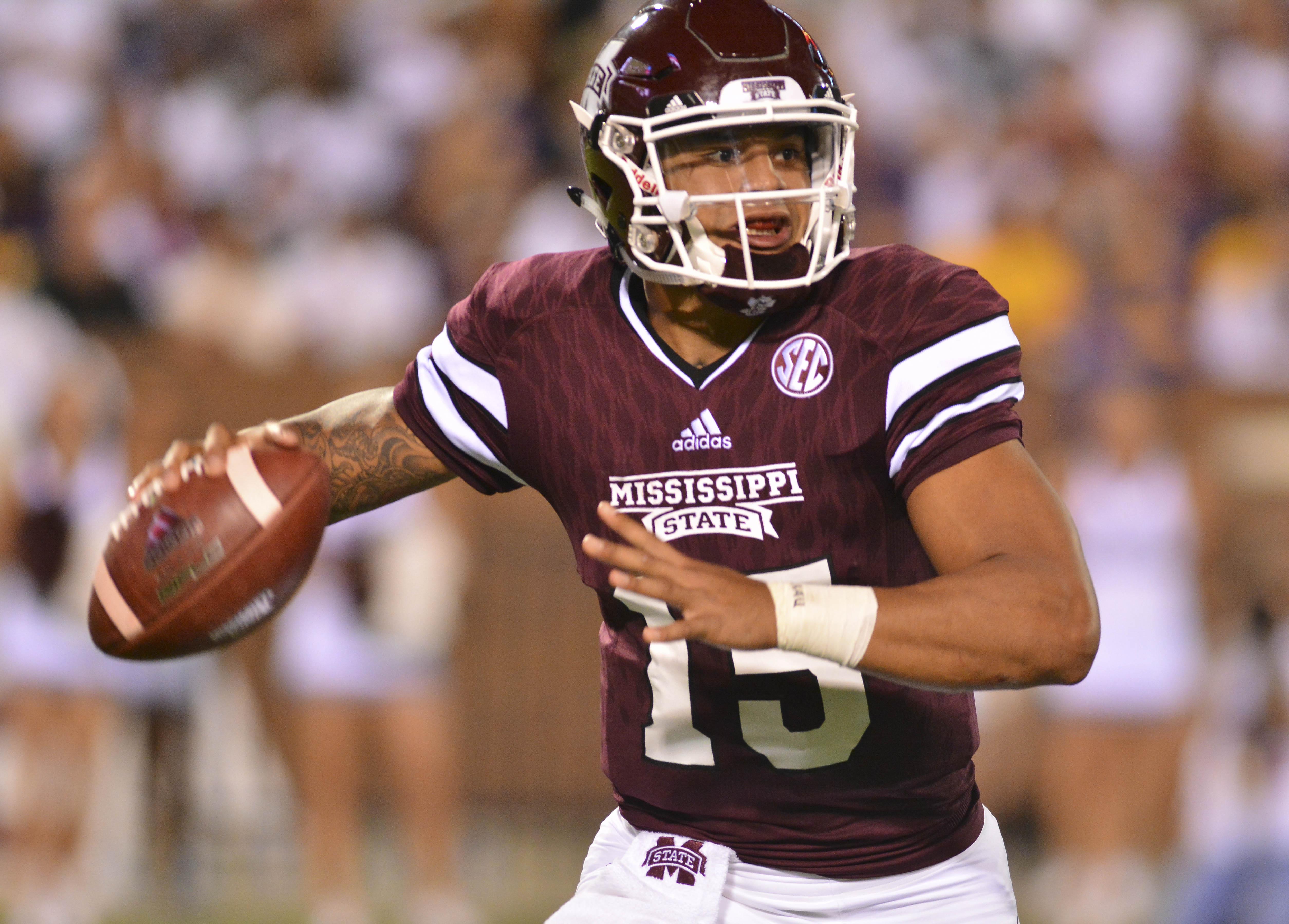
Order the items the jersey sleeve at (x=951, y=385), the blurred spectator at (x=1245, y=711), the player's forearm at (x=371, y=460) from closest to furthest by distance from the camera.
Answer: the jersey sleeve at (x=951, y=385) → the player's forearm at (x=371, y=460) → the blurred spectator at (x=1245, y=711)

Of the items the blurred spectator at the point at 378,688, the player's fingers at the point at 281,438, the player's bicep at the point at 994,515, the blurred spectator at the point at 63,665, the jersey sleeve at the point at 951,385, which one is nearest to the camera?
the player's bicep at the point at 994,515

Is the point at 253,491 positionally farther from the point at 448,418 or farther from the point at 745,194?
the point at 745,194

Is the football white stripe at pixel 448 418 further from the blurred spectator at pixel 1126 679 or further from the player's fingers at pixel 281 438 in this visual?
the blurred spectator at pixel 1126 679

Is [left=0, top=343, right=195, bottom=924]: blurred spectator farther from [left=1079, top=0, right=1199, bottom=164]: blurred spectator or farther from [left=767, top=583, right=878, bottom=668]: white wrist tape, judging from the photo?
[left=1079, top=0, right=1199, bottom=164]: blurred spectator

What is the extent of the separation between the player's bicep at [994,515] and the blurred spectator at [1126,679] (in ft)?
11.0

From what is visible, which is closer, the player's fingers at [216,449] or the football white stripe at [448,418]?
the player's fingers at [216,449]

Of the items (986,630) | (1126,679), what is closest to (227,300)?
(1126,679)

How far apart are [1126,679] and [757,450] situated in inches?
136

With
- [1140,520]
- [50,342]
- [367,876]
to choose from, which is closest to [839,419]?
[1140,520]

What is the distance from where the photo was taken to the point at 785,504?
7.71ft

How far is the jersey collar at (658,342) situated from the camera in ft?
7.97

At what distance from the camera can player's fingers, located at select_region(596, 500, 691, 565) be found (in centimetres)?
193

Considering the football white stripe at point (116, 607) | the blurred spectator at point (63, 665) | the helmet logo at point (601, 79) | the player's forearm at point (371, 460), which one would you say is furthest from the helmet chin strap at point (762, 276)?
the blurred spectator at point (63, 665)

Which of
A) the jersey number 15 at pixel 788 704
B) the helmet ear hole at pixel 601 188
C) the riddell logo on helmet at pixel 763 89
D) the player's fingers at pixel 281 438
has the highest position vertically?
the riddell logo on helmet at pixel 763 89
